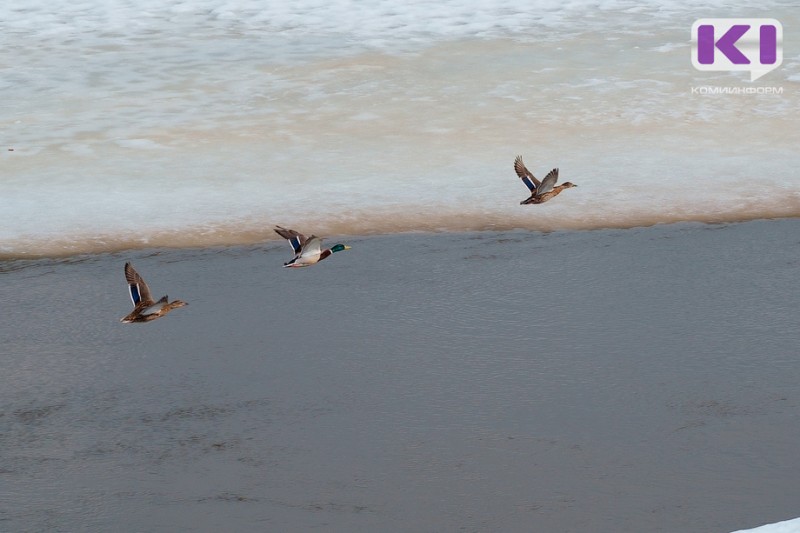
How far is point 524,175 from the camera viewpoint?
29.6 feet

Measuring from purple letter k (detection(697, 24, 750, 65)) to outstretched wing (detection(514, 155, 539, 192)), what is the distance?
5902 millimetres

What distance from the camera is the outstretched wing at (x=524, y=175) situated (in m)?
8.89

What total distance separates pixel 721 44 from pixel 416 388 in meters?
9.53

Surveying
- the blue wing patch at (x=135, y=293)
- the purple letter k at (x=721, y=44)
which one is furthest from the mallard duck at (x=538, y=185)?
the purple letter k at (x=721, y=44)

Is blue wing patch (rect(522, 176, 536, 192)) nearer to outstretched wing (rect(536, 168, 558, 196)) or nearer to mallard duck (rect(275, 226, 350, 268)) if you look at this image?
outstretched wing (rect(536, 168, 558, 196))

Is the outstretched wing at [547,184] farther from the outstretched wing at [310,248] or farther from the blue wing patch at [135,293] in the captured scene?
the blue wing patch at [135,293]

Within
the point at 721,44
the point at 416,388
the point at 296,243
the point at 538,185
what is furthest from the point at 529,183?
the point at 721,44

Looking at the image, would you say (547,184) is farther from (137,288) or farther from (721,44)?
(721,44)

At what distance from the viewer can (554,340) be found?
7488 mm

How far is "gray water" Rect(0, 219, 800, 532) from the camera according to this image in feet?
18.8

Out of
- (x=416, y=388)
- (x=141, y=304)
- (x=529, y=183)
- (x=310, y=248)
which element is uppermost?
(x=529, y=183)

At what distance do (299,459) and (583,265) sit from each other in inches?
134

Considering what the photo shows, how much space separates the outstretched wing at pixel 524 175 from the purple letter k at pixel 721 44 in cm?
590

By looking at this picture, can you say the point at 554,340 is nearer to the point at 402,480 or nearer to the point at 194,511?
the point at 402,480
